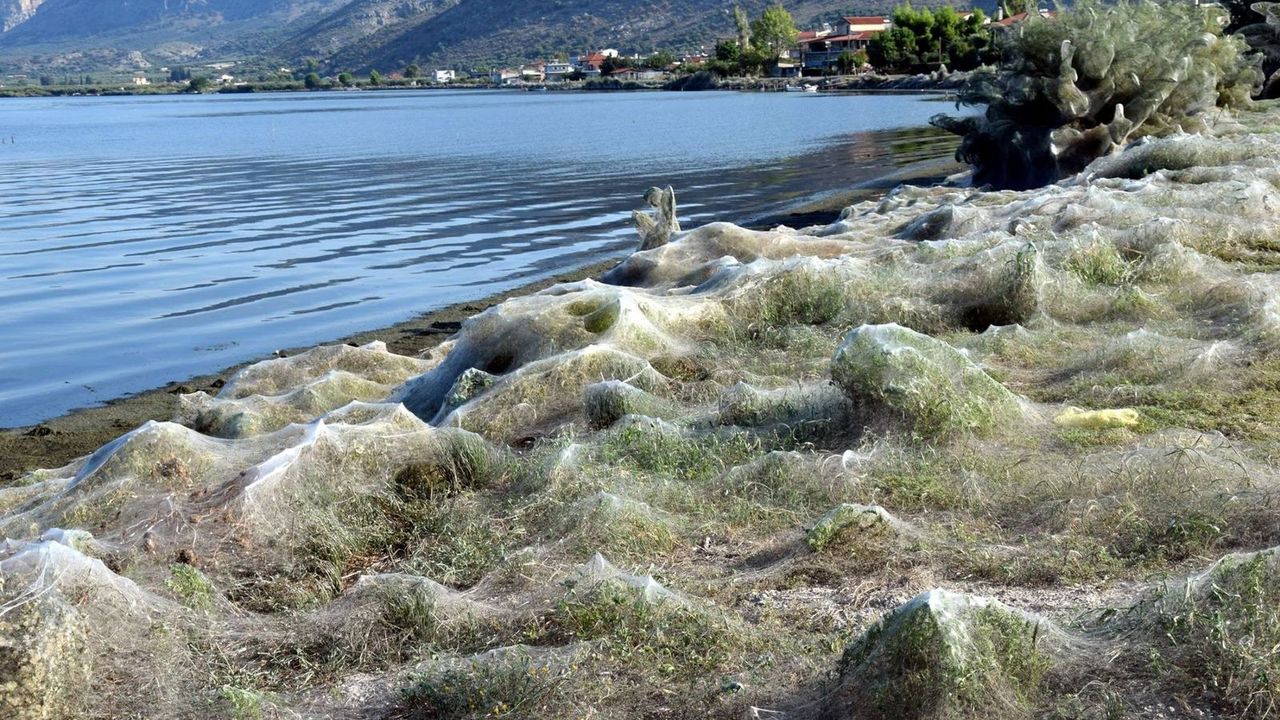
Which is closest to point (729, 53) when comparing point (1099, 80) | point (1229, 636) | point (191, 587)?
point (1099, 80)

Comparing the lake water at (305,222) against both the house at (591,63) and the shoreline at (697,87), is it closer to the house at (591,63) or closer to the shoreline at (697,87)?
the shoreline at (697,87)

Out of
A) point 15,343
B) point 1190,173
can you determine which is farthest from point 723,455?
point 15,343

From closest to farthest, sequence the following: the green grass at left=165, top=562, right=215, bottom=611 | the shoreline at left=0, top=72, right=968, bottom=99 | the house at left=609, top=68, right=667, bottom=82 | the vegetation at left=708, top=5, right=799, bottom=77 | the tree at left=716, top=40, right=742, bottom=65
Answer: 1. the green grass at left=165, top=562, right=215, bottom=611
2. the shoreline at left=0, top=72, right=968, bottom=99
3. the vegetation at left=708, top=5, right=799, bottom=77
4. the tree at left=716, top=40, right=742, bottom=65
5. the house at left=609, top=68, right=667, bottom=82

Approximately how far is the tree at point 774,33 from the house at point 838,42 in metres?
2.61

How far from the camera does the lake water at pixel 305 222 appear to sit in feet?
51.1

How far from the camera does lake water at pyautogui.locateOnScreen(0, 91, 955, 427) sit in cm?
1557

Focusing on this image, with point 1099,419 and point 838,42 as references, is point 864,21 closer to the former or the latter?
point 838,42

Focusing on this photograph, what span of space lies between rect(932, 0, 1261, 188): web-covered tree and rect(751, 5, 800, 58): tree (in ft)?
409

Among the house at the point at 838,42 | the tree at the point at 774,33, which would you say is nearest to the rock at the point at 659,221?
the house at the point at 838,42

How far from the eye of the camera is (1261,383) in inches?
263

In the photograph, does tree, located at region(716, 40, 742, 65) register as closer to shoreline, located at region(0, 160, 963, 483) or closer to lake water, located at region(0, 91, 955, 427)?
lake water, located at region(0, 91, 955, 427)

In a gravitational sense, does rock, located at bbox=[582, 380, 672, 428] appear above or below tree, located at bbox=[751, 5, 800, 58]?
below

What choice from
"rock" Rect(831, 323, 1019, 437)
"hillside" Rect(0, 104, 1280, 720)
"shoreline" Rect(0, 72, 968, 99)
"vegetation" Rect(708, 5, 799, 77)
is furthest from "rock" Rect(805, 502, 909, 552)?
"vegetation" Rect(708, 5, 799, 77)

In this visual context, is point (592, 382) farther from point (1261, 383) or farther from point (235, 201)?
point (235, 201)
